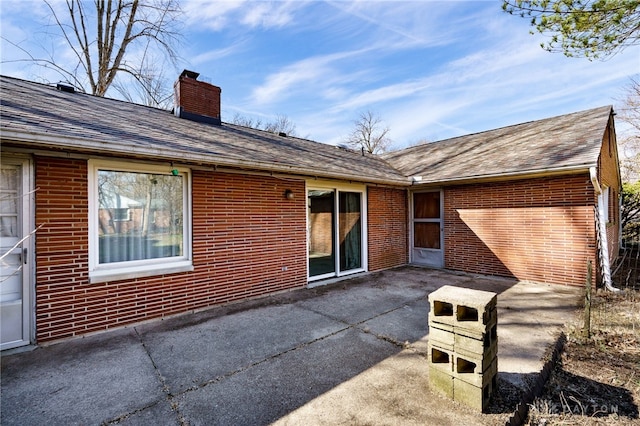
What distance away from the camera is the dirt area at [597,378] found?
229cm

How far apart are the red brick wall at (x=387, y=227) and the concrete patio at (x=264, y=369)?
3146 mm

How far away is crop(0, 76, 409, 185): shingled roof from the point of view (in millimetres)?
3408

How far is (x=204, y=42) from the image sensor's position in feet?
29.3

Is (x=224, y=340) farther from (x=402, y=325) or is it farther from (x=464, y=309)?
(x=464, y=309)

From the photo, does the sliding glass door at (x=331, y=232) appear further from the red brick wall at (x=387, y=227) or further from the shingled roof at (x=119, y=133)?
the shingled roof at (x=119, y=133)

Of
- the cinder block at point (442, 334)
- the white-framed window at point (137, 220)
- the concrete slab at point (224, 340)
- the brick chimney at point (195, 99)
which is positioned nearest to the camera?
the cinder block at point (442, 334)

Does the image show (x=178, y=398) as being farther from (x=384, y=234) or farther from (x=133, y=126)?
(x=384, y=234)

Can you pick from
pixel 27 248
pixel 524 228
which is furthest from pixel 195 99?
pixel 524 228

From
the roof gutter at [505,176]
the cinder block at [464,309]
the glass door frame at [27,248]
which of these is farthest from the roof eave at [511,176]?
the glass door frame at [27,248]

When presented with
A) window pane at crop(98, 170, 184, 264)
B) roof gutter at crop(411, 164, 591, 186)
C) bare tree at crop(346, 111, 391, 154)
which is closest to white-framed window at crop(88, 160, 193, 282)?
window pane at crop(98, 170, 184, 264)

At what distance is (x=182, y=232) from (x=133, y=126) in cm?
196

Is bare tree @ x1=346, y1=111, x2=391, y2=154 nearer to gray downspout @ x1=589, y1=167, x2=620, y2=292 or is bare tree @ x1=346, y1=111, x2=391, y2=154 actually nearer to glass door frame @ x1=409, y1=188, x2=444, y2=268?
glass door frame @ x1=409, y1=188, x2=444, y2=268

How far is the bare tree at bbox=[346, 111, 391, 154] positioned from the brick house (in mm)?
18543

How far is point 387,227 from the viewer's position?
8.38m
